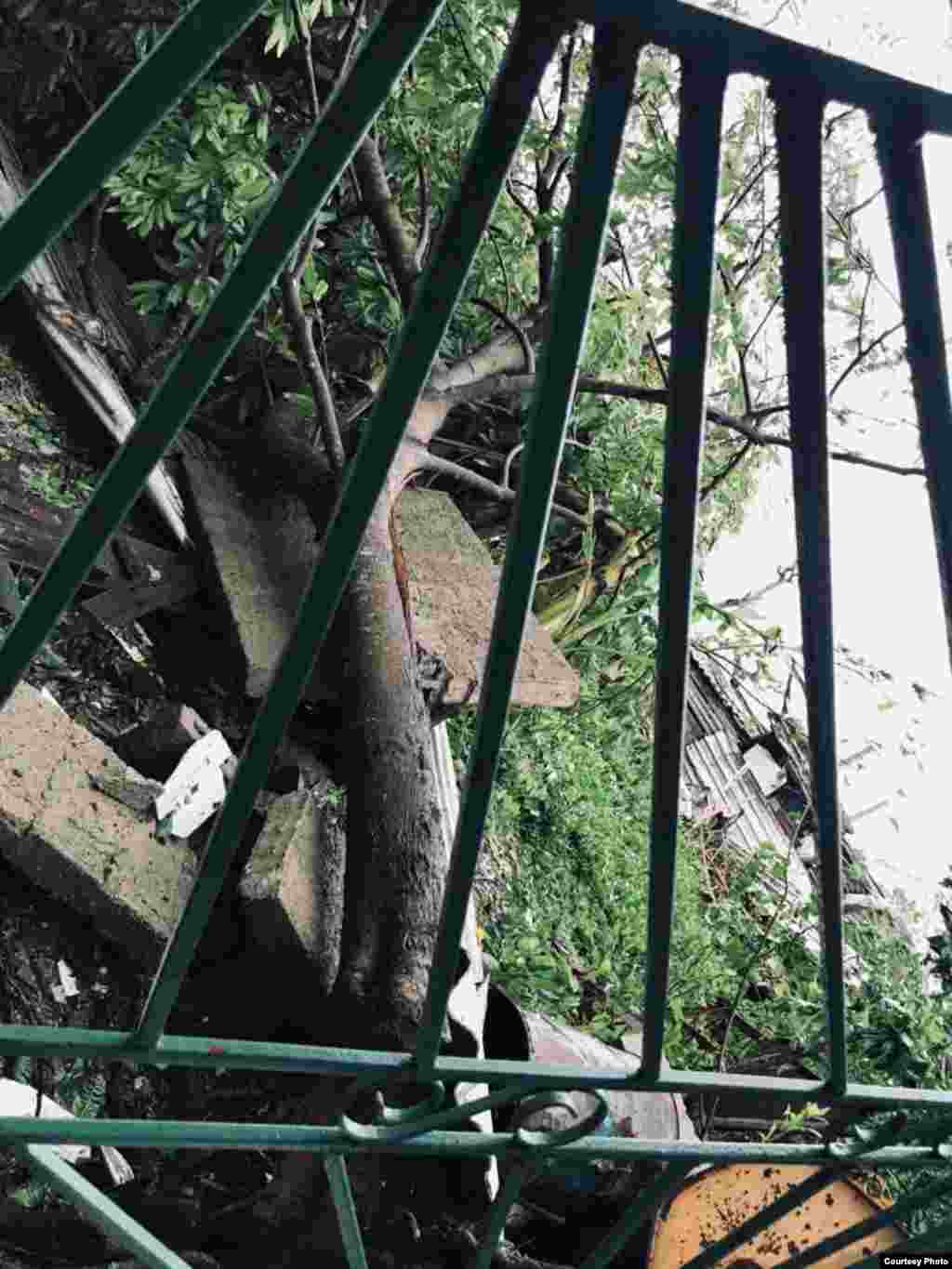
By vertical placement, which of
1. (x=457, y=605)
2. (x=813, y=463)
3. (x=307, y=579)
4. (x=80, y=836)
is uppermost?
(x=457, y=605)

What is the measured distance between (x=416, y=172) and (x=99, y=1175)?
3254 mm

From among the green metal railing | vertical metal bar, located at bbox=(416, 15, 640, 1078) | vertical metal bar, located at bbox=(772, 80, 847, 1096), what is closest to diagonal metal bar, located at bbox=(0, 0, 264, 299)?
the green metal railing

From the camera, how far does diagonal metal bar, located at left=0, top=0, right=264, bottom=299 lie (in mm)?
541

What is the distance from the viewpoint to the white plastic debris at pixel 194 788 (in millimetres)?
3084

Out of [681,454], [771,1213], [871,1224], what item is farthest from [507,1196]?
[681,454]

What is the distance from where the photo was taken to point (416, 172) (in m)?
3.82

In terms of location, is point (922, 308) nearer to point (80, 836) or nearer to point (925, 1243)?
point (925, 1243)

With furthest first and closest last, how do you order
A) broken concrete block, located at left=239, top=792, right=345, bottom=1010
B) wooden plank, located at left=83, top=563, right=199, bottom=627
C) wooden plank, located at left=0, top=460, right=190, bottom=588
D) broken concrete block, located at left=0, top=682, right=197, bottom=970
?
wooden plank, located at left=83, top=563, right=199, bottom=627
wooden plank, located at left=0, top=460, right=190, bottom=588
broken concrete block, located at left=239, top=792, right=345, bottom=1010
broken concrete block, located at left=0, top=682, right=197, bottom=970

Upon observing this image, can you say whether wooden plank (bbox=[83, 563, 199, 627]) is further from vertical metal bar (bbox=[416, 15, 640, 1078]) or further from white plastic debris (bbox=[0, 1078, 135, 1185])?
vertical metal bar (bbox=[416, 15, 640, 1078])

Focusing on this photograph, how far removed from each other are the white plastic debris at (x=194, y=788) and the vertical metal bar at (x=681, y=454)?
2.40 meters

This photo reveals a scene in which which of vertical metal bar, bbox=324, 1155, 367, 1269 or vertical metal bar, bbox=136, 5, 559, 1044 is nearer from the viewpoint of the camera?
vertical metal bar, bbox=136, 5, 559, 1044

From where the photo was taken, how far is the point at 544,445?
2.25 feet

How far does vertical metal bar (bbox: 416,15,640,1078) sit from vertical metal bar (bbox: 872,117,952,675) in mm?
179

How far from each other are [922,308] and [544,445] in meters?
0.26
